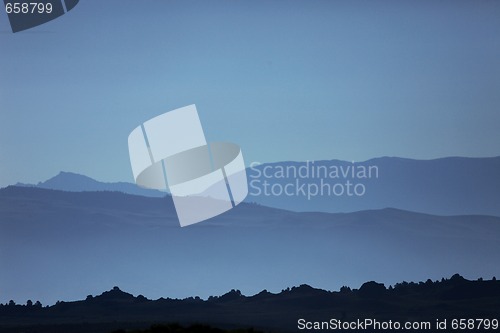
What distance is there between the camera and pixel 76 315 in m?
15.4

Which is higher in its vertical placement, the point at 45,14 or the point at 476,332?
the point at 45,14

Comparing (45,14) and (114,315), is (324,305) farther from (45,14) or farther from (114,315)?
(45,14)

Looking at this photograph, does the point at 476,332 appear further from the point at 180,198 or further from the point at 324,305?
the point at 180,198

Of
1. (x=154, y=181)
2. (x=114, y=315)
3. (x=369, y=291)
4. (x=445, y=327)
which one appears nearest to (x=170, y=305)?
(x=114, y=315)

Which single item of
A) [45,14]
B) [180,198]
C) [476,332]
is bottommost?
[476,332]

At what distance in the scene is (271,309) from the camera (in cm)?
1526

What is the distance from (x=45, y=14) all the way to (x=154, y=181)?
2.85 m

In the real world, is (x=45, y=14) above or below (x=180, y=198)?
above

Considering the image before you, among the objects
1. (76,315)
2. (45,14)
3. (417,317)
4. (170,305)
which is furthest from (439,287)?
(45,14)

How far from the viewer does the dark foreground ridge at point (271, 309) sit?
15.0 m

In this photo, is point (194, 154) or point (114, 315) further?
point (114, 315)

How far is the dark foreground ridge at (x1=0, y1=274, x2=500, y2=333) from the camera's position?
15039mm

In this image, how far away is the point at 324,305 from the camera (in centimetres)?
1525

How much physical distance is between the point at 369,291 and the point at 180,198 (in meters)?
3.26
